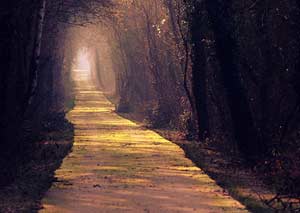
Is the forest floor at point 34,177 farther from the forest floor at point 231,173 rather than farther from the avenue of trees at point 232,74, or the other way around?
the forest floor at point 231,173

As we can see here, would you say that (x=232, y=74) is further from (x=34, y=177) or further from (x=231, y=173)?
(x=34, y=177)

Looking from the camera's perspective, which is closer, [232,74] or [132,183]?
[132,183]

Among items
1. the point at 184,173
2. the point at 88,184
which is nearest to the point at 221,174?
the point at 184,173

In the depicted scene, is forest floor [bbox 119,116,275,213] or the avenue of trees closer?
forest floor [bbox 119,116,275,213]

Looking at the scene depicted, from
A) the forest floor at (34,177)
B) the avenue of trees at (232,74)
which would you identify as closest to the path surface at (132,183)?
the forest floor at (34,177)

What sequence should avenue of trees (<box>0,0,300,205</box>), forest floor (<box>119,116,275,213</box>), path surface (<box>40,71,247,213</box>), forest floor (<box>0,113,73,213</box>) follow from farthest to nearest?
avenue of trees (<box>0,0,300,205</box>)
forest floor (<box>119,116,275,213</box>)
forest floor (<box>0,113,73,213</box>)
path surface (<box>40,71,247,213</box>)

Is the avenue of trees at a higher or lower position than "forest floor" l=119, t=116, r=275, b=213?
higher

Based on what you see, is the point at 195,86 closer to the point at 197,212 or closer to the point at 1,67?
the point at 1,67

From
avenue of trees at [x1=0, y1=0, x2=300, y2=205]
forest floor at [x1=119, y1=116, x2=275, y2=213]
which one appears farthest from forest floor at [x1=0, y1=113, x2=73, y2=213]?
forest floor at [x1=119, y1=116, x2=275, y2=213]

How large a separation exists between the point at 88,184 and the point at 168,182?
171 centimetres

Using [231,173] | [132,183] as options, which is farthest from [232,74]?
[132,183]

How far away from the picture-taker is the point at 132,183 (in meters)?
14.2

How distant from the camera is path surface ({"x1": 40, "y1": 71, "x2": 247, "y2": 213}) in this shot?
448 inches

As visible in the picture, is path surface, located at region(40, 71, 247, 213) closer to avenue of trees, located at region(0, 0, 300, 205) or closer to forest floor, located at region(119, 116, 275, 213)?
forest floor, located at region(119, 116, 275, 213)
